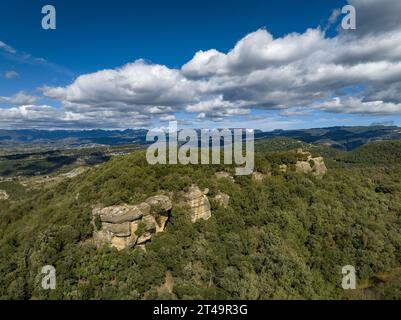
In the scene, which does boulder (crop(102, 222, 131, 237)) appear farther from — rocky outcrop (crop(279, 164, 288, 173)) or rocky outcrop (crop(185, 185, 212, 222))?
rocky outcrop (crop(279, 164, 288, 173))

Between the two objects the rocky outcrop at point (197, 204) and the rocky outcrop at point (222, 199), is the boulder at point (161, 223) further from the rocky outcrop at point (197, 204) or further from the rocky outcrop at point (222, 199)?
the rocky outcrop at point (222, 199)

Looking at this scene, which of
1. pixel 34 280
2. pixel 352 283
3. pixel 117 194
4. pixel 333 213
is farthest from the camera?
pixel 333 213

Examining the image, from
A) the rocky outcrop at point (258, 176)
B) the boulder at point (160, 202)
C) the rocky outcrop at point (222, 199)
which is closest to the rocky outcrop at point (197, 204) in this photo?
the rocky outcrop at point (222, 199)

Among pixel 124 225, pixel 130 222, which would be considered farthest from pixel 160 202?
pixel 124 225

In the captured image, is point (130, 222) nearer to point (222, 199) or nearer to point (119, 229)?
point (119, 229)

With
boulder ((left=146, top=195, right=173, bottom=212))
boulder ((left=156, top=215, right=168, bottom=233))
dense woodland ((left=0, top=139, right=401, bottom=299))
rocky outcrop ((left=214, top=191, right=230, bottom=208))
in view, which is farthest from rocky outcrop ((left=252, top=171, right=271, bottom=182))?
boulder ((left=156, top=215, right=168, bottom=233))
